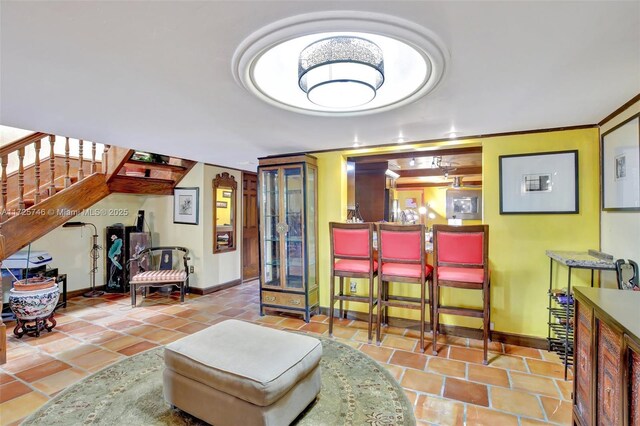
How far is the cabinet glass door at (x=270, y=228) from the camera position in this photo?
3.93 metres

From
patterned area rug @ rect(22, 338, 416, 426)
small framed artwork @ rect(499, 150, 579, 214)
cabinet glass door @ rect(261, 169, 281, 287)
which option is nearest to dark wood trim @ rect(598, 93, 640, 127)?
small framed artwork @ rect(499, 150, 579, 214)

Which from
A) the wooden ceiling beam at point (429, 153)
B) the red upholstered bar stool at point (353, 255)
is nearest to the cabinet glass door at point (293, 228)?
the red upholstered bar stool at point (353, 255)

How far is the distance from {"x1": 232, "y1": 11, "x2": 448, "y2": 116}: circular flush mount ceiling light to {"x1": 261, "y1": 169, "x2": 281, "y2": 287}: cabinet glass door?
6.35 feet

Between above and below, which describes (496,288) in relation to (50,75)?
below

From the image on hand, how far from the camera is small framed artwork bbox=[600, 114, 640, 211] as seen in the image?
204 cm

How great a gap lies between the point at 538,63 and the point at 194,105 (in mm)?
2114

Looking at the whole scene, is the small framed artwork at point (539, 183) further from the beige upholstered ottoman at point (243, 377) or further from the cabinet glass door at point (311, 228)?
the beige upholstered ottoman at point (243, 377)

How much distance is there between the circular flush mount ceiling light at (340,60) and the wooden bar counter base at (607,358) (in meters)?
1.36

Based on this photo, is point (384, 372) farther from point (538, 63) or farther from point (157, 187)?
point (157, 187)

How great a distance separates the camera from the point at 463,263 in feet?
8.84

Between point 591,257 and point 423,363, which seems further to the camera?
point 423,363

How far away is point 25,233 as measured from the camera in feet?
10.5

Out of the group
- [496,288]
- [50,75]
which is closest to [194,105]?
[50,75]

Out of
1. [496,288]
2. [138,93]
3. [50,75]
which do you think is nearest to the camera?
[50,75]
